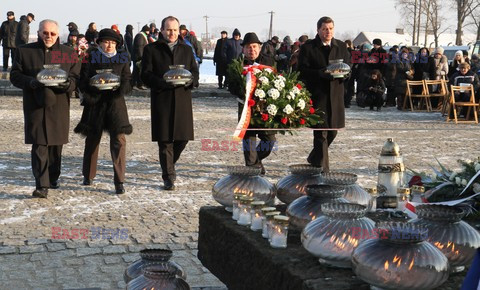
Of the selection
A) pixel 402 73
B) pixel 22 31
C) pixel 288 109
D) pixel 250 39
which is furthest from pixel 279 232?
pixel 22 31

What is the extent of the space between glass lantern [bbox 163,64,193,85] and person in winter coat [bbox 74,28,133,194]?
46cm

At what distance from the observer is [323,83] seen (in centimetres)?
995

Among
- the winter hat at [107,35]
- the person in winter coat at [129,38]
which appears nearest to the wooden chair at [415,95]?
the person in winter coat at [129,38]

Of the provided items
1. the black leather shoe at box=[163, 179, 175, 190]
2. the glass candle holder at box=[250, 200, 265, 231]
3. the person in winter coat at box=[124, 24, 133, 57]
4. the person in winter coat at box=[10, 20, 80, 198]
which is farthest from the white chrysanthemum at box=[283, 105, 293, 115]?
the person in winter coat at box=[124, 24, 133, 57]

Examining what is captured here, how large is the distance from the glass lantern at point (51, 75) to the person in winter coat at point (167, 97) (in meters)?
1.14

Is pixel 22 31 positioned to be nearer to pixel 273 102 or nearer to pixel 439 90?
pixel 439 90

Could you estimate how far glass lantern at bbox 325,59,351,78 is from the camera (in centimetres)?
959

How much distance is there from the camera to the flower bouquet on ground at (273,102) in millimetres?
9258

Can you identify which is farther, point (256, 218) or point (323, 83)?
point (323, 83)

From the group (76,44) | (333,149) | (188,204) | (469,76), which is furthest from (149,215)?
(76,44)

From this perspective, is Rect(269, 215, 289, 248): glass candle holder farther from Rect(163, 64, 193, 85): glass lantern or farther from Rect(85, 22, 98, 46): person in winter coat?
Rect(85, 22, 98, 46): person in winter coat

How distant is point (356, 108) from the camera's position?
22.6m

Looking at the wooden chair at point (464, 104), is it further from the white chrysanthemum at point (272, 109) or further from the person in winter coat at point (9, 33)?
the person in winter coat at point (9, 33)

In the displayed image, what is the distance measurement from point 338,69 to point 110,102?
8.67ft
